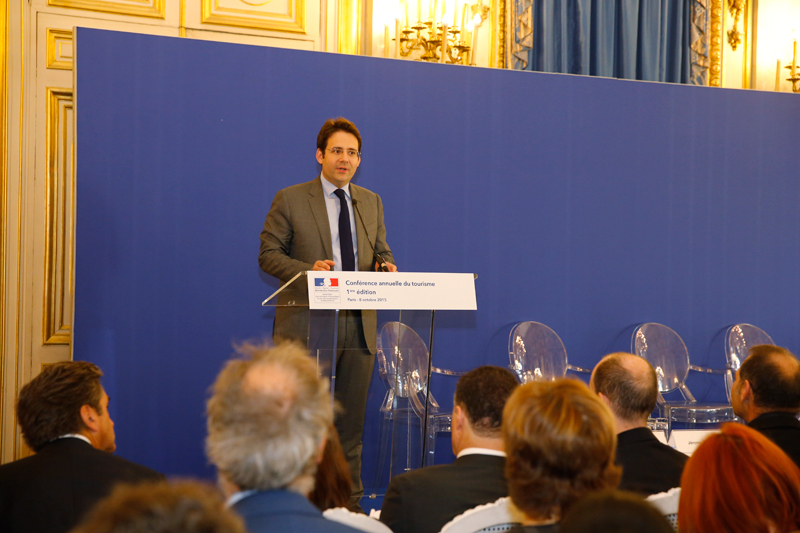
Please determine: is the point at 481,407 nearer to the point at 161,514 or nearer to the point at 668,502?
the point at 668,502

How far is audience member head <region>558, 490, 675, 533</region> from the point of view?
0.70 m

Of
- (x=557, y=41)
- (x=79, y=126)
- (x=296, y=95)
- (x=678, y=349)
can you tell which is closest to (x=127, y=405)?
(x=79, y=126)

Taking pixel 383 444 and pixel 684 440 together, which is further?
pixel 684 440

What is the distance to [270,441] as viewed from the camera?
1.15m

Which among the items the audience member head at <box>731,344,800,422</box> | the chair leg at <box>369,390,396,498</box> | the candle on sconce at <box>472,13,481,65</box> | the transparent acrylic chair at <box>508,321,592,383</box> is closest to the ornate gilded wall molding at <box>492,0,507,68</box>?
the candle on sconce at <box>472,13,481,65</box>

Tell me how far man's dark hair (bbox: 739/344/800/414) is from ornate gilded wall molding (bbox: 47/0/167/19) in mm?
4314

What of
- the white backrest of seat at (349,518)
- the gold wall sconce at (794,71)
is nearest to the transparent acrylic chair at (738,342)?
the gold wall sconce at (794,71)

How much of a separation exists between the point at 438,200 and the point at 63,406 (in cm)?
312

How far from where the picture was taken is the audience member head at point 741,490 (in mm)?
1247

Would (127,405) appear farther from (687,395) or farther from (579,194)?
(687,395)

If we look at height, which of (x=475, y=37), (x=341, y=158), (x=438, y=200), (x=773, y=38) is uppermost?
(x=773, y=38)

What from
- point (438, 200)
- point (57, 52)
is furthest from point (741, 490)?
point (57, 52)

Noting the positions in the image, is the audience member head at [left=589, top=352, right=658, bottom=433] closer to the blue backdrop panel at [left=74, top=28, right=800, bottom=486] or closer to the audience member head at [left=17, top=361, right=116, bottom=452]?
the audience member head at [left=17, top=361, right=116, bottom=452]

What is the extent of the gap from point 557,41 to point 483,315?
250 cm
